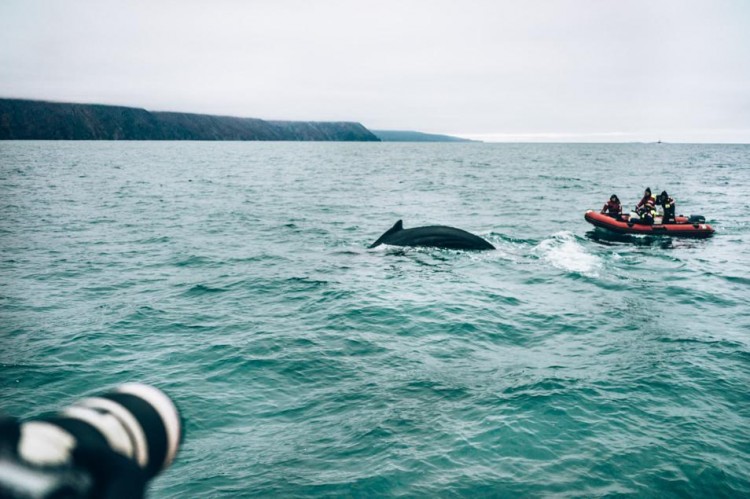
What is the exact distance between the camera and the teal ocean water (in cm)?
687

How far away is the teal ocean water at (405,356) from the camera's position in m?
6.87

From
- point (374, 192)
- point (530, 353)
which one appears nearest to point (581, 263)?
point (530, 353)

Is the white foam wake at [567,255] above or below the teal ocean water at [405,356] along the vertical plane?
above

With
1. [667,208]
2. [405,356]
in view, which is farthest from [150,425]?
[667,208]

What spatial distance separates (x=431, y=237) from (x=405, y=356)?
9232mm

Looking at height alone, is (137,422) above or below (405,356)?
above

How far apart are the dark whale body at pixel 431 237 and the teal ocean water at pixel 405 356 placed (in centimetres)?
45

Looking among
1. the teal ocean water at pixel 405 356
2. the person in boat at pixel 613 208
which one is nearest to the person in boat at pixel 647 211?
the person in boat at pixel 613 208

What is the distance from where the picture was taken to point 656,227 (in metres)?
24.2

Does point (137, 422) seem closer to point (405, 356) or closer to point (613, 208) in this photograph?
point (405, 356)

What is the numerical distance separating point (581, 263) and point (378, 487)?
1528 centimetres

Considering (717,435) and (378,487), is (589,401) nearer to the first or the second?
(717,435)

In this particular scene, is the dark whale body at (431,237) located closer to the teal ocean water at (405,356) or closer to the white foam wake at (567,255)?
the teal ocean water at (405,356)

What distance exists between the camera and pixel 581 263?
1909cm
